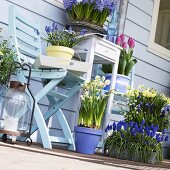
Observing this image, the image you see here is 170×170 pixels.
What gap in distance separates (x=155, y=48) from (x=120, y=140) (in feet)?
5.69

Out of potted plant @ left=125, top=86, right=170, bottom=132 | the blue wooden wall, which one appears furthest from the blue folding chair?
potted plant @ left=125, top=86, right=170, bottom=132

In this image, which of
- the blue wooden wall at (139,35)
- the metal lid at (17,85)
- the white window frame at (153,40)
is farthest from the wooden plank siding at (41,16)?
the white window frame at (153,40)

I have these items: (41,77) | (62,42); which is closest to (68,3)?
(62,42)

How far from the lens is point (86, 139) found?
2.51m

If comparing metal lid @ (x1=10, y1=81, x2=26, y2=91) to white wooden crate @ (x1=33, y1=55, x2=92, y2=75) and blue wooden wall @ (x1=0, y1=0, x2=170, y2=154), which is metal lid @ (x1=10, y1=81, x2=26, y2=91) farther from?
blue wooden wall @ (x1=0, y1=0, x2=170, y2=154)

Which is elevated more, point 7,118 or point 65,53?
point 65,53

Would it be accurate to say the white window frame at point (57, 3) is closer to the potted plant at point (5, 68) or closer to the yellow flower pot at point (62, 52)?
the yellow flower pot at point (62, 52)

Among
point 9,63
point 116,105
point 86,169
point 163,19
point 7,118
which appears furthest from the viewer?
point 163,19

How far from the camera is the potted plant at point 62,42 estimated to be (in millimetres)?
2482

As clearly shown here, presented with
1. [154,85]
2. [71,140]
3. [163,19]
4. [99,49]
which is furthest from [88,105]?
[163,19]

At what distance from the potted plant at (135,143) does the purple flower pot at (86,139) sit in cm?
23

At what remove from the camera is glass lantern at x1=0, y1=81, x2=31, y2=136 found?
2.04 meters

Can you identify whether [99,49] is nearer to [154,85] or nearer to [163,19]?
[154,85]

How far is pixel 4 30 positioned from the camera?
110 inches
